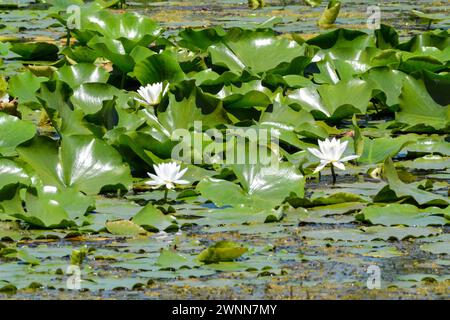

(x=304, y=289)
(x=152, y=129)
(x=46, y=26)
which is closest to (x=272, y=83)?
(x=152, y=129)

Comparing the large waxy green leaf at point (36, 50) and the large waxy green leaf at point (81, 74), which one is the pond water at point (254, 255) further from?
the large waxy green leaf at point (36, 50)

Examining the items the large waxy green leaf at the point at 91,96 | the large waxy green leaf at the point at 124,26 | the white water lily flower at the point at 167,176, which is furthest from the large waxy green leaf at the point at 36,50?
the white water lily flower at the point at 167,176

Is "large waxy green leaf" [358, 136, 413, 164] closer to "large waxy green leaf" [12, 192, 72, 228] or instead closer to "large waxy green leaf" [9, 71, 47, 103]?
"large waxy green leaf" [12, 192, 72, 228]

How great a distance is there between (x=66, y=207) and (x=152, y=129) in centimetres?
71

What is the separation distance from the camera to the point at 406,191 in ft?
12.0

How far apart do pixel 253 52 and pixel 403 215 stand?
6.41 feet

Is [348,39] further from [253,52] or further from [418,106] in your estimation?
[418,106]

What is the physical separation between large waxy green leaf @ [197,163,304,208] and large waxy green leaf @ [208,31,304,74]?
4.78 ft

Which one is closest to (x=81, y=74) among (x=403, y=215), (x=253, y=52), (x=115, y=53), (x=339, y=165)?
(x=115, y=53)

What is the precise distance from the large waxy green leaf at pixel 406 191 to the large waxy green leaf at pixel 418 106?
1.04m

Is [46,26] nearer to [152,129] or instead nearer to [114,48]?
[114,48]

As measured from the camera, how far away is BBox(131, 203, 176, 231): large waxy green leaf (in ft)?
11.3

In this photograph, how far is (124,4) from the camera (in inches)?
365

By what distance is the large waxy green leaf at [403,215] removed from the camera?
346 cm
